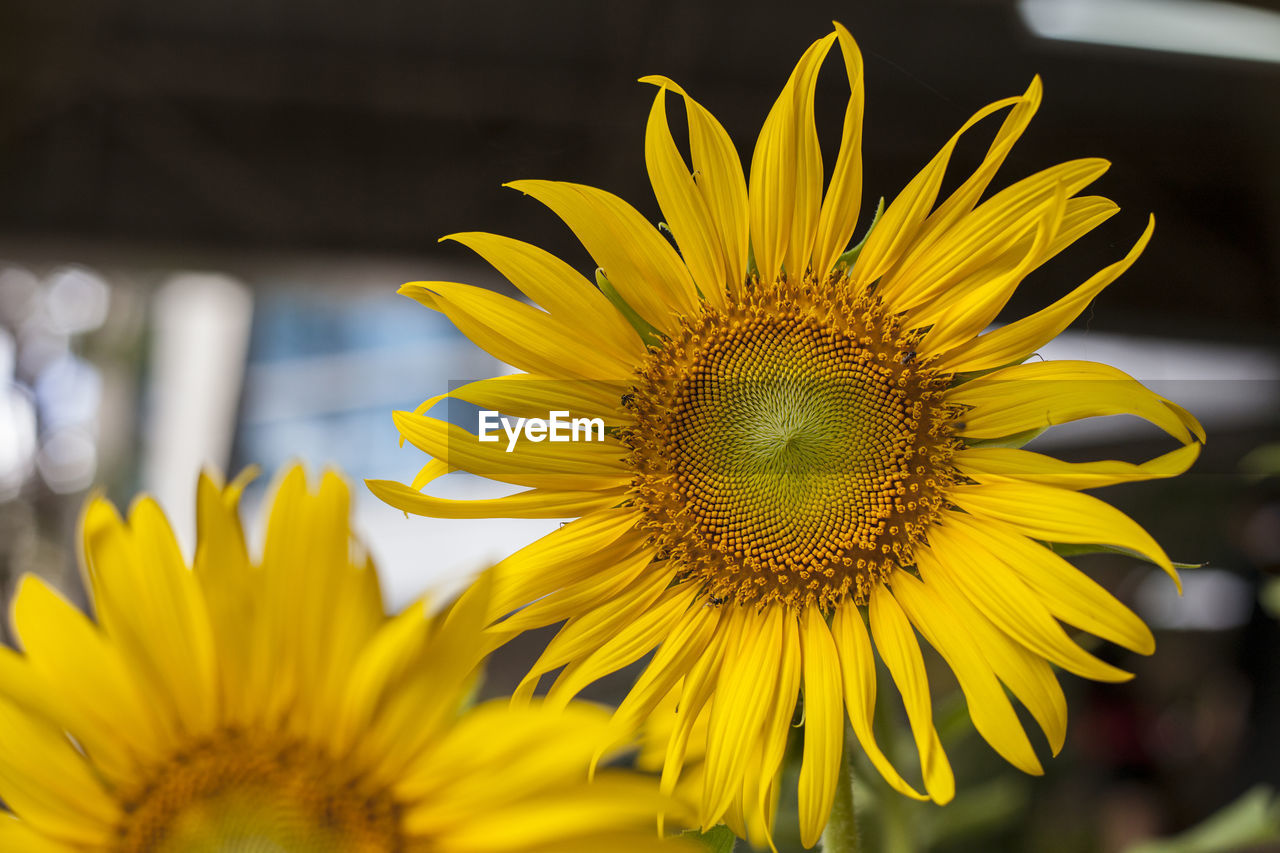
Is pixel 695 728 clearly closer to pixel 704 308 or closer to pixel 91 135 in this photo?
pixel 704 308

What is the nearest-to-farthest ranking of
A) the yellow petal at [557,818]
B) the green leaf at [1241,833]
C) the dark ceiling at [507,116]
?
the yellow petal at [557,818], the dark ceiling at [507,116], the green leaf at [1241,833]

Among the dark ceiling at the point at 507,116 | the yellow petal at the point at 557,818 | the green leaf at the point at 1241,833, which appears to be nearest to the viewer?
the yellow petal at the point at 557,818

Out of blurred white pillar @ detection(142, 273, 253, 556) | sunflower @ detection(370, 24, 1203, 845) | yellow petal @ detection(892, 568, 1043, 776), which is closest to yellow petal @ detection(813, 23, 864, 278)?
sunflower @ detection(370, 24, 1203, 845)

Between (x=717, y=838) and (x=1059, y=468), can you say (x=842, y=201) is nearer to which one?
(x=1059, y=468)

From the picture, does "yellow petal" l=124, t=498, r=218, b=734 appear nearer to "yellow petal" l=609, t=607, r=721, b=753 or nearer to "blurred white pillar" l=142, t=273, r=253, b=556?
"yellow petal" l=609, t=607, r=721, b=753

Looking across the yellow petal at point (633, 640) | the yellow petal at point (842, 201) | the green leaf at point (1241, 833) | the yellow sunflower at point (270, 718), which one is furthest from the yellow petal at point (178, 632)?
the green leaf at point (1241, 833)

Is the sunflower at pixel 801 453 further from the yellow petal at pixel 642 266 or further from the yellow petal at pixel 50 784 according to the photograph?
the yellow petal at pixel 50 784
